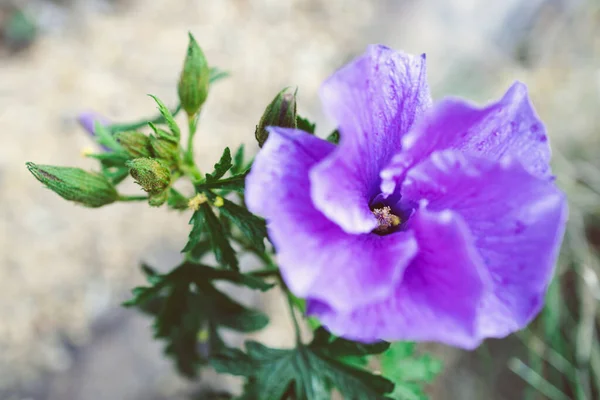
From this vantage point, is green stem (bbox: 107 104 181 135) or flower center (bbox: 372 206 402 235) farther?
green stem (bbox: 107 104 181 135)

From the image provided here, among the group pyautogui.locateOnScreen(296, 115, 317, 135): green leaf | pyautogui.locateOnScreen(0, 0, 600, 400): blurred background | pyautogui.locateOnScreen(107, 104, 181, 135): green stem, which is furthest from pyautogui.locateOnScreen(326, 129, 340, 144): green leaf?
pyautogui.locateOnScreen(0, 0, 600, 400): blurred background

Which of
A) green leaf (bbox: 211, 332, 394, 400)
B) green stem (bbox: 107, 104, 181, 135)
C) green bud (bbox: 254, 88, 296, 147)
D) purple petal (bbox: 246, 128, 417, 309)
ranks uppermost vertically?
green bud (bbox: 254, 88, 296, 147)

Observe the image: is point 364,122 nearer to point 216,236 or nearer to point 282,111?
point 282,111

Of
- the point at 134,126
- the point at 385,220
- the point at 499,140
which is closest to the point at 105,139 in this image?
the point at 134,126

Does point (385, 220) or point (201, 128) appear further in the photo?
point (201, 128)

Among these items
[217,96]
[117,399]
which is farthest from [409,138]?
[217,96]

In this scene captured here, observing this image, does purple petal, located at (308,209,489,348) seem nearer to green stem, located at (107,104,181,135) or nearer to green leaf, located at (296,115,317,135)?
green leaf, located at (296,115,317,135)

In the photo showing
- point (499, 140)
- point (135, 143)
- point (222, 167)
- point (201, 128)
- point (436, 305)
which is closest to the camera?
point (436, 305)

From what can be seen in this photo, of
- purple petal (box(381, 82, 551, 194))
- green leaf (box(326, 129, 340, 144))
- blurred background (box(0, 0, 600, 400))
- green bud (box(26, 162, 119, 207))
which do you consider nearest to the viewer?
purple petal (box(381, 82, 551, 194))
